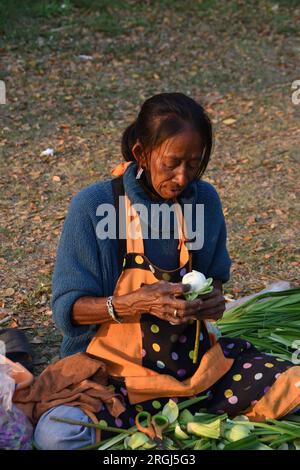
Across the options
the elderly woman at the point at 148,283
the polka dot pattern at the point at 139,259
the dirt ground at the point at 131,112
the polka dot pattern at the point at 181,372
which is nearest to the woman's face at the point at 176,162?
the elderly woman at the point at 148,283

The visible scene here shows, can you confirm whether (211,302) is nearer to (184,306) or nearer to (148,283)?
(184,306)

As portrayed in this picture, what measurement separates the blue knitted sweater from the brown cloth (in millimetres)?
142

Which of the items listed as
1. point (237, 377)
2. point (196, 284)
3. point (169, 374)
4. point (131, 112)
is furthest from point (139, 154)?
point (131, 112)

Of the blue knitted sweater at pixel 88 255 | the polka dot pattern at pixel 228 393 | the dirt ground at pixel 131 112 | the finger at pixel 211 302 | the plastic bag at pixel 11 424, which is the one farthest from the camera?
the dirt ground at pixel 131 112

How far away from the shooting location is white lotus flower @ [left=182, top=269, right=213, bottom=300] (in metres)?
3.02

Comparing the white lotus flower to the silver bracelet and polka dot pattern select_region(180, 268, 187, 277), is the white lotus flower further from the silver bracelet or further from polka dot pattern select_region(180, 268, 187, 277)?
the silver bracelet

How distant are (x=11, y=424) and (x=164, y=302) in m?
0.67

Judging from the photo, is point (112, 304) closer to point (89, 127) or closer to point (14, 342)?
point (14, 342)

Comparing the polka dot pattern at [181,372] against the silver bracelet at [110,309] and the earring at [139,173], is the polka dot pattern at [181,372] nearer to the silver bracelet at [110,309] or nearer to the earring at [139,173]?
the silver bracelet at [110,309]

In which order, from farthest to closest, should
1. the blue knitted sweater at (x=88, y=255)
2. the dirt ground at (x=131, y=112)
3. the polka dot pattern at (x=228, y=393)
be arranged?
the dirt ground at (x=131, y=112) < the polka dot pattern at (x=228, y=393) < the blue knitted sweater at (x=88, y=255)

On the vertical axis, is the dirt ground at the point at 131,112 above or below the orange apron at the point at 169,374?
below

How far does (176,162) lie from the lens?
119 inches

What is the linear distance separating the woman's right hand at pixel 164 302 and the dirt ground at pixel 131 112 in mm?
1171

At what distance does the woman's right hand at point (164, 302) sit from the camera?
296 centimetres
